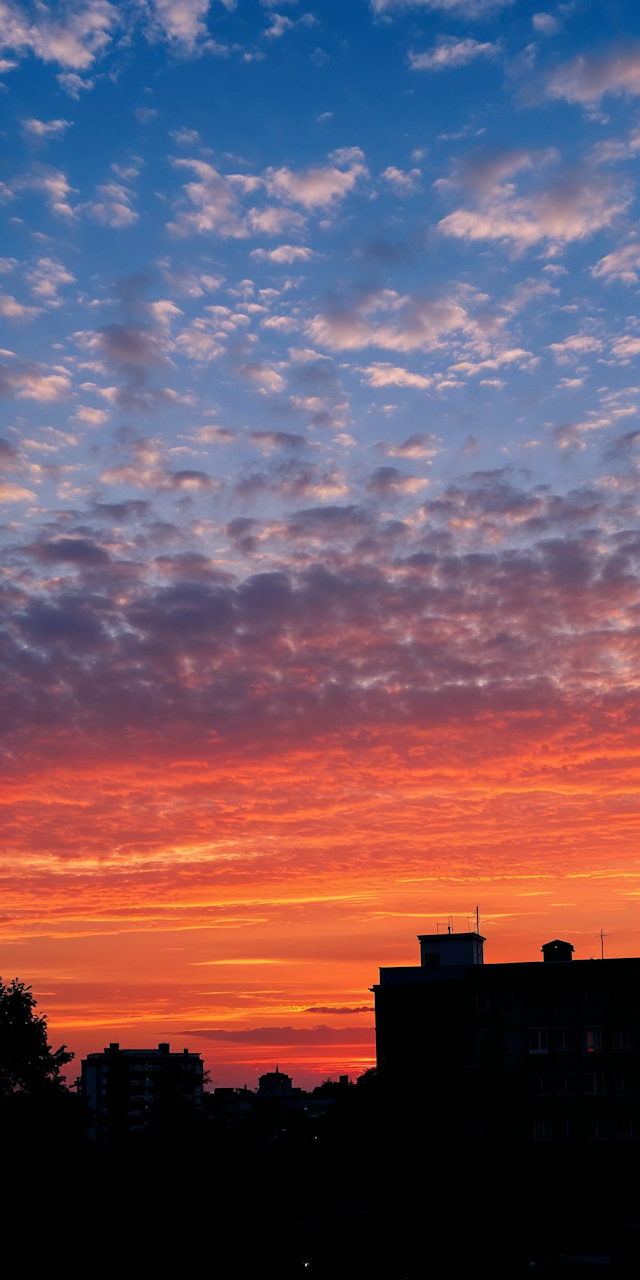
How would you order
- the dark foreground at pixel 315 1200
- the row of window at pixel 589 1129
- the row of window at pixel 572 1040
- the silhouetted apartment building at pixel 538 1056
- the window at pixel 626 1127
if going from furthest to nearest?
1. the row of window at pixel 572 1040
2. the silhouetted apartment building at pixel 538 1056
3. the row of window at pixel 589 1129
4. the window at pixel 626 1127
5. the dark foreground at pixel 315 1200

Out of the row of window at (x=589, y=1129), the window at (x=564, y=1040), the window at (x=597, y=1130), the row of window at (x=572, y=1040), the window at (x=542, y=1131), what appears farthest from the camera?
the window at (x=564, y=1040)

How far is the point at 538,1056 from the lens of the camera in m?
111

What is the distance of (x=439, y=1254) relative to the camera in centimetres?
7338

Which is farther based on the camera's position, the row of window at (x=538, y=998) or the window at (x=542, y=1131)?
the row of window at (x=538, y=998)

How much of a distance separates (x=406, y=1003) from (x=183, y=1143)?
51436 millimetres

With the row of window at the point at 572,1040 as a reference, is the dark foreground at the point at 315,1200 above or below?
below

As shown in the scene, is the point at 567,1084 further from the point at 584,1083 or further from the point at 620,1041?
the point at 620,1041

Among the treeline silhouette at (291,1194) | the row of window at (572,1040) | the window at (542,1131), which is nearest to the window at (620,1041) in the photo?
the row of window at (572,1040)

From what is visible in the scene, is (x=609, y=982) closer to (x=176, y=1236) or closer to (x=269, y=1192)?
(x=269, y=1192)

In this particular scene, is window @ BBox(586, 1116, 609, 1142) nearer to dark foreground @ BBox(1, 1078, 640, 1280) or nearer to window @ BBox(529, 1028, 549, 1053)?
dark foreground @ BBox(1, 1078, 640, 1280)

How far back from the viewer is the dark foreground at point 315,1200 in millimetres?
59906

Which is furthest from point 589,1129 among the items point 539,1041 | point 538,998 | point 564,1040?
point 538,998

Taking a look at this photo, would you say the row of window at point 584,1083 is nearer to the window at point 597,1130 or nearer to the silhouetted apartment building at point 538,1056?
the silhouetted apartment building at point 538,1056

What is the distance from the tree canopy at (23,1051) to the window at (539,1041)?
46.0 metres
